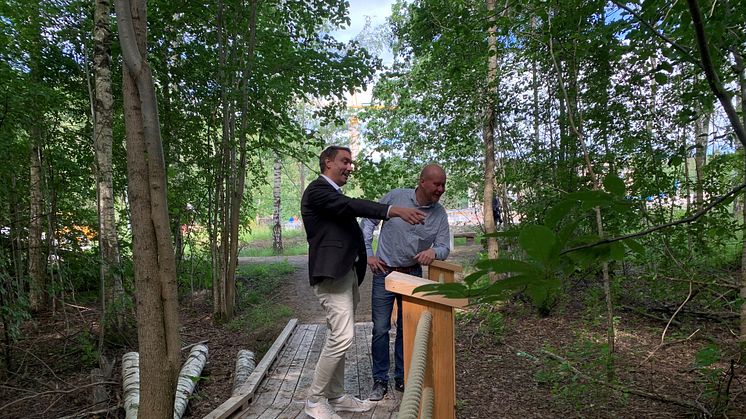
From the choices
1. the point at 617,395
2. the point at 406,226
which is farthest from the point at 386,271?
the point at 617,395

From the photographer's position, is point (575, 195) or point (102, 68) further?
point (102, 68)

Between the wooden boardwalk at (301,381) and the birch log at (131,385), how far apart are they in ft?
3.59

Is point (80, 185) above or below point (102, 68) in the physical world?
below

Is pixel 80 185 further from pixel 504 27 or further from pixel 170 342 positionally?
pixel 504 27

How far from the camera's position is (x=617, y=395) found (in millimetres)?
3818

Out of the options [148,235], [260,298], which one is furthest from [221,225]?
[148,235]

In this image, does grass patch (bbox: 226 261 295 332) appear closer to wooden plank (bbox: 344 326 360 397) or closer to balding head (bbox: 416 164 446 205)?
wooden plank (bbox: 344 326 360 397)

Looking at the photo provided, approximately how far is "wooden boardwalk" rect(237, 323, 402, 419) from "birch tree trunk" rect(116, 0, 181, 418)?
1040 mm

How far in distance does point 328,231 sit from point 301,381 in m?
1.88

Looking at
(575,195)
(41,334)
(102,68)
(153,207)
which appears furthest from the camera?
(41,334)

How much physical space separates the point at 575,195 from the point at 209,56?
7.55 m

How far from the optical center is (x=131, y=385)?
438cm

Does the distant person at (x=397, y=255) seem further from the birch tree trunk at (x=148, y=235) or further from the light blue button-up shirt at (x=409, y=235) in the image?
the birch tree trunk at (x=148, y=235)

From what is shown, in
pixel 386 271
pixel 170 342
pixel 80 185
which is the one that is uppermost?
pixel 80 185
